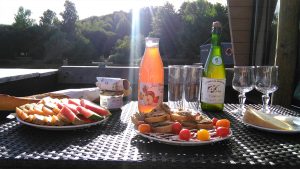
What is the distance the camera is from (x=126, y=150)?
0.84m

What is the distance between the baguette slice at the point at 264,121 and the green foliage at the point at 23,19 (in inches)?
1783

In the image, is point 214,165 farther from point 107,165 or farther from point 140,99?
point 140,99

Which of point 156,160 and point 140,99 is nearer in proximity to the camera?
point 156,160

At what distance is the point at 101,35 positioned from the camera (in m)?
43.3

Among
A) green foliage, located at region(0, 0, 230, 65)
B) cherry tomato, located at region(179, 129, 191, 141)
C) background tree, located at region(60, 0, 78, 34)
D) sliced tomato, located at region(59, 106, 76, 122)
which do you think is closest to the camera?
cherry tomato, located at region(179, 129, 191, 141)

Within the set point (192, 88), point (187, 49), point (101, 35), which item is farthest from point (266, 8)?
point (101, 35)

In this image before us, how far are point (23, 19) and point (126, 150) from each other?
1935 inches

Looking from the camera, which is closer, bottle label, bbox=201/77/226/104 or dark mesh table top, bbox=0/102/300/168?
dark mesh table top, bbox=0/102/300/168

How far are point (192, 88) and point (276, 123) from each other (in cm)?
38

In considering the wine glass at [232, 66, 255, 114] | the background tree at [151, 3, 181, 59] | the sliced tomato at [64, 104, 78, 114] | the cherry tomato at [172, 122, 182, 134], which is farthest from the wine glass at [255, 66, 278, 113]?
the background tree at [151, 3, 181, 59]

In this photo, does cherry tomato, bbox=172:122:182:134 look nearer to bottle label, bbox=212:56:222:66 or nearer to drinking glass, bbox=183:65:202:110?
drinking glass, bbox=183:65:202:110

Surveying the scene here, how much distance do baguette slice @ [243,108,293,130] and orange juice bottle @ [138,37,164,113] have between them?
1.16 ft

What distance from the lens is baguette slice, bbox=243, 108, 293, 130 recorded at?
106 cm

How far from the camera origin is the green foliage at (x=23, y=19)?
43.0m
